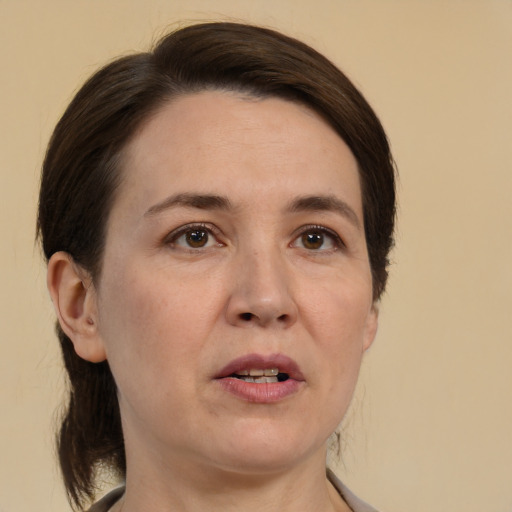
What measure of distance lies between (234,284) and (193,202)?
0.20 metres

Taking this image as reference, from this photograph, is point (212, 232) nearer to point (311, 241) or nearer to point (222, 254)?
point (222, 254)

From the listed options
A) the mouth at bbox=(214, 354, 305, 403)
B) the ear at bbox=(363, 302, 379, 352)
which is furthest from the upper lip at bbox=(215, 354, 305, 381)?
the ear at bbox=(363, 302, 379, 352)

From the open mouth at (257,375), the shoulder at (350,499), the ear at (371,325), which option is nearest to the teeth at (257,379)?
the open mouth at (257,375)

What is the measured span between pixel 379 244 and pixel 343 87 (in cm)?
41

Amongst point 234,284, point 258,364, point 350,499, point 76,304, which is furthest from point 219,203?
point 350,499

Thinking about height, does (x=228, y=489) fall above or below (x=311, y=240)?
below

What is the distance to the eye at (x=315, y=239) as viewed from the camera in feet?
8.50

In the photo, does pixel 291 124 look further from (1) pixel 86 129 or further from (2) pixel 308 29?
(2) pixel 308 29

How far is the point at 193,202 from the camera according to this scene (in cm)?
252

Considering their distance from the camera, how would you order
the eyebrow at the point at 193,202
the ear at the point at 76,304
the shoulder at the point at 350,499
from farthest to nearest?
1. the shoulder at the point at 350,499
2. the ear at the point at 76,304
3. the eyebrow at the point at 193,202

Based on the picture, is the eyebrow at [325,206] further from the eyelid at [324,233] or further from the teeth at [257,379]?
the teeth at [257,379]

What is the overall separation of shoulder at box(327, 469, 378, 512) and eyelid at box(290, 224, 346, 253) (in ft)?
2.08

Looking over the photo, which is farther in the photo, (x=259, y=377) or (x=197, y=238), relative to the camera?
(x=197, y=238)

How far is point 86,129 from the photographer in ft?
9.10
